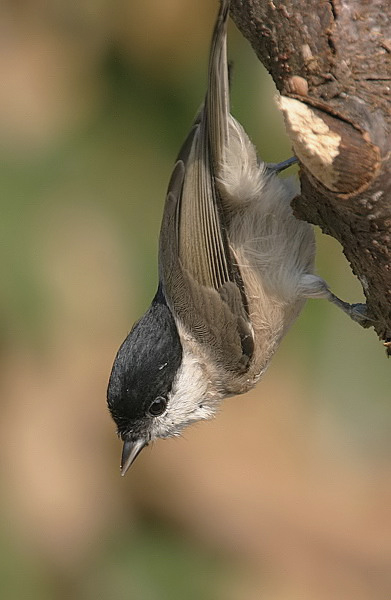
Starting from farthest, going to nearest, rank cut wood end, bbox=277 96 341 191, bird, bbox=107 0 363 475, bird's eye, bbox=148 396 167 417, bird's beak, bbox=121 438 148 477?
1. bird's beak, bbox=121 438 148 477
2. bird's eye, bbox=148 396 167 417
3. bird, bbox=107 0 363 475
4. cut wood end, bbox=277 96 341 191

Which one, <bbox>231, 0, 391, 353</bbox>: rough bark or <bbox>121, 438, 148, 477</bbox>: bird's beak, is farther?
<bbox>121, 438, 148, 477</bbox>: bird's beak

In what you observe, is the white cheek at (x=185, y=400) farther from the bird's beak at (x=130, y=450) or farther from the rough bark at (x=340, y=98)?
the rough bark at (x=340, y=98)

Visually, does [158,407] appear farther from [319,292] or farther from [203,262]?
[319,292]

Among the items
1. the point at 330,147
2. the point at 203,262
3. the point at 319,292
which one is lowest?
the point at 319,292

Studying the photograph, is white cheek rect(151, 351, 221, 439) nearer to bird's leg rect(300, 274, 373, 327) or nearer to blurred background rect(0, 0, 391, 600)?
bird's leg rect(300, 274, 373, 327)

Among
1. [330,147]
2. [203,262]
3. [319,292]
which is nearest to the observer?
[330,147]

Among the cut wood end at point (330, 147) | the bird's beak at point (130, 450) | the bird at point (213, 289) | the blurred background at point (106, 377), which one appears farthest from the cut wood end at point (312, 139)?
the blurred background at point (106, 377)

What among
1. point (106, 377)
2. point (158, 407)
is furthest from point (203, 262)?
point (106, 377)

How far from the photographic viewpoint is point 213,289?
126 inches

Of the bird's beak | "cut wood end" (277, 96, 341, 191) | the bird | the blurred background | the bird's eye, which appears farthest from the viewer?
the blurred background

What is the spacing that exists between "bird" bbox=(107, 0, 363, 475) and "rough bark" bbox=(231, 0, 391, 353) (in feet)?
2.67

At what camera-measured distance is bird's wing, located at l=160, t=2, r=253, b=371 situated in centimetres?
310

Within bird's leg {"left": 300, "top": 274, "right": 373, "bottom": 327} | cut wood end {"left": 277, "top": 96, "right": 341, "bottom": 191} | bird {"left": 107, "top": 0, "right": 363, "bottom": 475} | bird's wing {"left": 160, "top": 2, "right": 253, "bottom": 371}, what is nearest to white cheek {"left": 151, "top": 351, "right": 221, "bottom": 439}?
bird {"left": 107, "top": 0, "right": 363, "bottom": 475}

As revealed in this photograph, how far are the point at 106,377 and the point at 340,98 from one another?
3.52 meters
